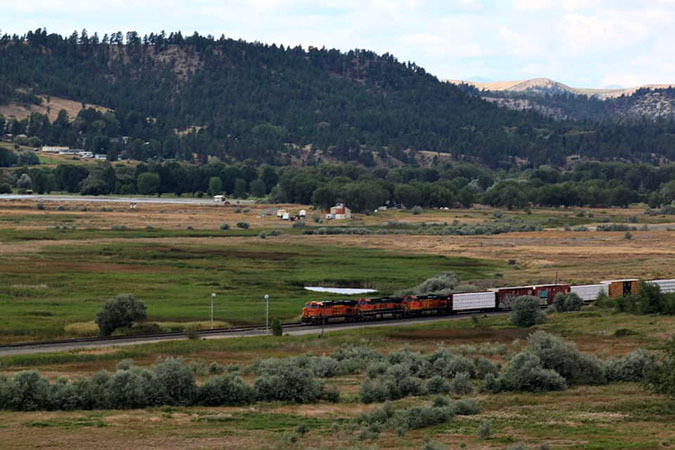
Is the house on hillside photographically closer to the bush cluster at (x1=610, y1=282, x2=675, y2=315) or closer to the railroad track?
the bush cluster at (x1=610, y1=282, x2=675, y2=315)

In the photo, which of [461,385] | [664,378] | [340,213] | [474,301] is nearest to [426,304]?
[474,301]

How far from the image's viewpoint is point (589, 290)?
293 ft

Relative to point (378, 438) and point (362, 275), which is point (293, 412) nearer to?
point (378, 438)

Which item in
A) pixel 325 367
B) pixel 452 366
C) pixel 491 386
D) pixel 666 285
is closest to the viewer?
pixel 491 386

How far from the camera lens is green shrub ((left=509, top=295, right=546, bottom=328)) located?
246 ft

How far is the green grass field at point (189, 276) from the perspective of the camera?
7712cm

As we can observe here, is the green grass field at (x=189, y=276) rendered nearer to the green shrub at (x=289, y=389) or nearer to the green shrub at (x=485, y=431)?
the green shrub at (x=289, y=389)

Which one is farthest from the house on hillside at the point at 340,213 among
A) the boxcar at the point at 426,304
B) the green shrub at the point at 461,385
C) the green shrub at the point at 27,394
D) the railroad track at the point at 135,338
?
the green shrub at the point at 27,394

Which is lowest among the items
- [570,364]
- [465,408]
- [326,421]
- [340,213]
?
[326,421]

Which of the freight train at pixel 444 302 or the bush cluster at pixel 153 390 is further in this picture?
the freight train at pixel 444 302

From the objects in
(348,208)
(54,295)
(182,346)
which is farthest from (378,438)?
(348,208)

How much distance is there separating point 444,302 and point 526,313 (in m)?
10.0

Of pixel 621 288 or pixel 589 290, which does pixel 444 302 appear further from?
pixel 621 288

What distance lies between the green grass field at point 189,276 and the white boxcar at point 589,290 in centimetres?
1640
